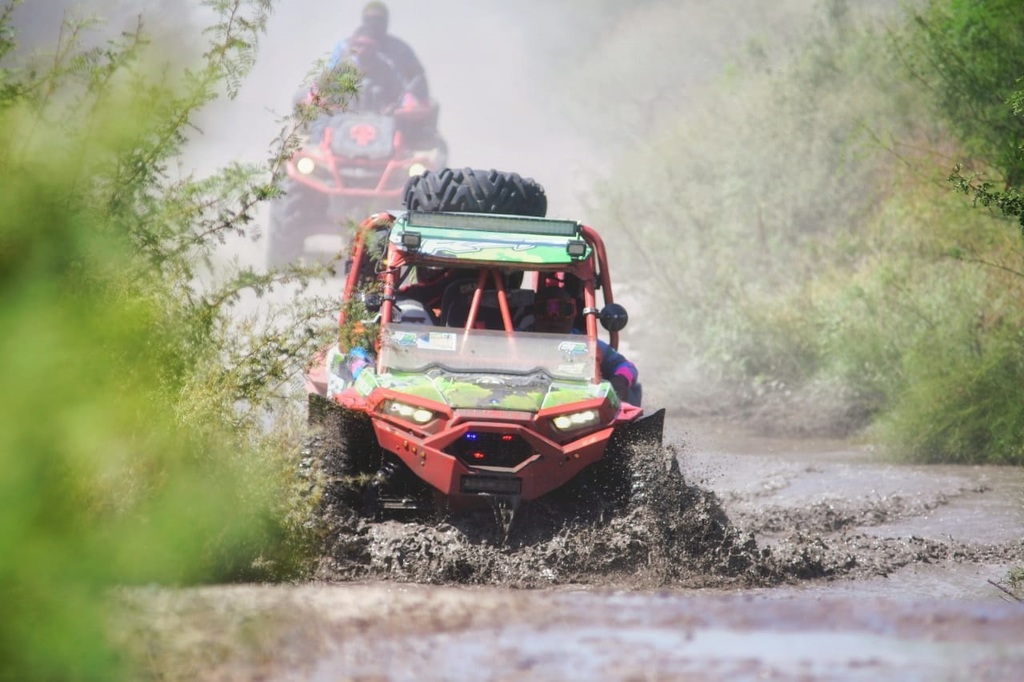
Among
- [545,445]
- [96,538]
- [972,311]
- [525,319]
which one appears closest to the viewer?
[96,538]

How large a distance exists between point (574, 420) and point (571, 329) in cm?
163

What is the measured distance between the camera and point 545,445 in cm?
818

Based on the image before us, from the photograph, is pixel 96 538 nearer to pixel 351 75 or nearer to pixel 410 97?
pixel 351 75

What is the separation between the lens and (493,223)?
9.66 m

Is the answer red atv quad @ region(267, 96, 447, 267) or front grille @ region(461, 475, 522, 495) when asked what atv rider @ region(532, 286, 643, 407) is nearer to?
front grille @ region(461, 475, 522, 495)

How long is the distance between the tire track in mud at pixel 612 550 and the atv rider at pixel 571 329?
0.72m

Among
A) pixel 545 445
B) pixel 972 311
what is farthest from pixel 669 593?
pixel 972 311

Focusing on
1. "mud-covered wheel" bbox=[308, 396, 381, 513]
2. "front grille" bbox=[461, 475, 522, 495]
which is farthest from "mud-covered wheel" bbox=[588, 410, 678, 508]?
"mud-covered wheel" bbox=[308, 396, 381, 513]

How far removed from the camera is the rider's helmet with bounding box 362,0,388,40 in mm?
23031

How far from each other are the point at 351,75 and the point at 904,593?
376cm

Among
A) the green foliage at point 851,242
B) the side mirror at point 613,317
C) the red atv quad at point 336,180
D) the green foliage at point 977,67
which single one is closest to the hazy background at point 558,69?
the green foliage at point 851,242

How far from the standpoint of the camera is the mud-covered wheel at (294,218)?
64.7 ft

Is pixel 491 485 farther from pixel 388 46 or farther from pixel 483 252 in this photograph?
pixel 388 46

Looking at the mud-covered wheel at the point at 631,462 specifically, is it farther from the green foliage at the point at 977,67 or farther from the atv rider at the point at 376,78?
the atv rider at the point at 376,78
